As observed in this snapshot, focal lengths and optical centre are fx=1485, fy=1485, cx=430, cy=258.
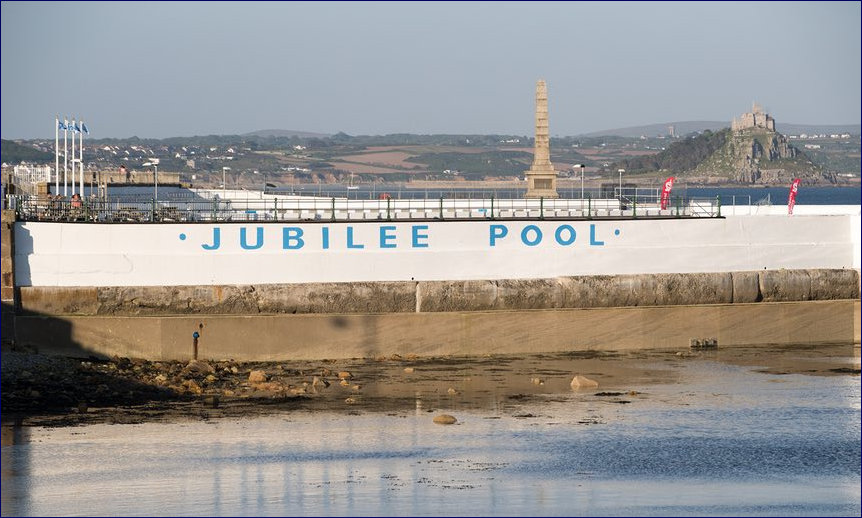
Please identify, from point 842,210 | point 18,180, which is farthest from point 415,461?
point 18,180

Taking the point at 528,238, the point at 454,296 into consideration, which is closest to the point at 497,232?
the point at 528,238

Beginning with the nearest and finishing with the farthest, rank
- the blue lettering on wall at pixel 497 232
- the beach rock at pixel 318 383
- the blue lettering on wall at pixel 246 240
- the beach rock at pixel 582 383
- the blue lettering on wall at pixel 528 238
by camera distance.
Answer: the beach rock at pixel 318 383
the beach rock at pixel 582 383
the blue lettering on wall at pixel 246 240
the blue lettering on wall at pixel 497 232
the blue lettering on wall at pixel 528 238

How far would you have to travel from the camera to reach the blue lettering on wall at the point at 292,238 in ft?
193

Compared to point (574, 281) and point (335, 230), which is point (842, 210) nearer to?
point (574, 281)

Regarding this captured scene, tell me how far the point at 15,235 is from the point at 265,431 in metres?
18.5

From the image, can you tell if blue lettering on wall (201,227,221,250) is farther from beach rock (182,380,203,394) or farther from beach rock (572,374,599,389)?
beach rock (572,374,599,389)

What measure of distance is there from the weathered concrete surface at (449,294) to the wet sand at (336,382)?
2.35 m

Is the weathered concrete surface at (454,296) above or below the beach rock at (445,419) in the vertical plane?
above

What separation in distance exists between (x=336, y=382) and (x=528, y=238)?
12.7 metres

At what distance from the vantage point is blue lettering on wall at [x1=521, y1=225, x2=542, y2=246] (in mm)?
60906

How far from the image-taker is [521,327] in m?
59.0

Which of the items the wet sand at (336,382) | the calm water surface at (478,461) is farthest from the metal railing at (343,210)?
the calm water surface at (478,461)

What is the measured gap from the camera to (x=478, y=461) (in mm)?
39812

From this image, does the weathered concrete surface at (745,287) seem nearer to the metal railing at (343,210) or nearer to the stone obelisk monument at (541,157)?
the metal railing at (343,210)
